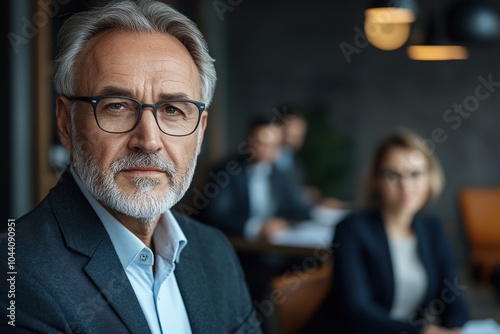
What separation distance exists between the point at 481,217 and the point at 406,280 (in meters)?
3.43

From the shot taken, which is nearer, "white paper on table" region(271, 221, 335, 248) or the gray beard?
the gray beard

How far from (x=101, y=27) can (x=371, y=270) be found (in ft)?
6.50

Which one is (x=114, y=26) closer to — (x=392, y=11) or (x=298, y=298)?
(x=298, y=298)

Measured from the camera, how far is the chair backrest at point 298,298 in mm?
2516

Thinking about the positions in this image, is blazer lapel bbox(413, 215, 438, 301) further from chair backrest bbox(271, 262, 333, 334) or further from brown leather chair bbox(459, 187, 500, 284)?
brown leather chair bbox(459, 187, 500, 284)

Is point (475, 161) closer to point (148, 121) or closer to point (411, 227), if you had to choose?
point (411, 227)

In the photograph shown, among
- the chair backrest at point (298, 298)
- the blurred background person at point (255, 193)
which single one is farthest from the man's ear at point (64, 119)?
the blurred background person at point (255, 193)

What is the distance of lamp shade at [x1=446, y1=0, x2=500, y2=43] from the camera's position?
3.20 meters

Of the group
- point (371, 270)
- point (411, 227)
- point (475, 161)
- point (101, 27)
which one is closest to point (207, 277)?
point (101, 27)

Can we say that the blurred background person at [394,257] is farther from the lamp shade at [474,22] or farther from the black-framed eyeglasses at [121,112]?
the black-framed eyeglasses at [121,112]

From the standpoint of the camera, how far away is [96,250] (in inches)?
51.4

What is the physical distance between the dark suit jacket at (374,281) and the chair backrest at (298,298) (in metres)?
0.04

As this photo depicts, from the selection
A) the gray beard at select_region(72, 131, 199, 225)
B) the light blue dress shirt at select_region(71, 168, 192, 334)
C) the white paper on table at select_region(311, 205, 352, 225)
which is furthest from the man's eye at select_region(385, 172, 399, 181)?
the white paper on table at select_region(311, 205, 352, 225)

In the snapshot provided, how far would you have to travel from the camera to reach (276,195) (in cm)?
574
